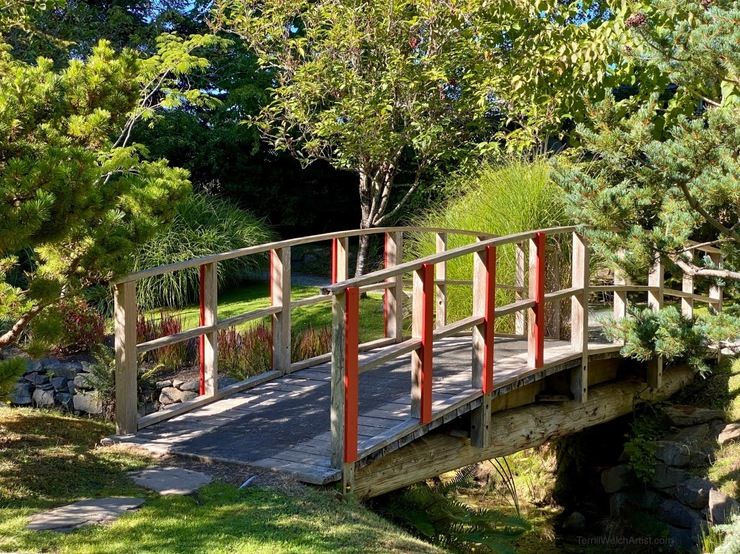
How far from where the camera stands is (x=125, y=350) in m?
6.10

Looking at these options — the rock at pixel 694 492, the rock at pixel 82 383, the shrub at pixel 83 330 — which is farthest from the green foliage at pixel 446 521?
the shrub at pixel 83 330

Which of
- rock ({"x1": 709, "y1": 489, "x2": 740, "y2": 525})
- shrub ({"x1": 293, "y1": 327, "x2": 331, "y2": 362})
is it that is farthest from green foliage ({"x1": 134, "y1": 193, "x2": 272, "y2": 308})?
rock ({"x1": 709, "y1": 489, "x2": 740, "y2": 525})

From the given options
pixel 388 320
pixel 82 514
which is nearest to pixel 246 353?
pixel 388 320

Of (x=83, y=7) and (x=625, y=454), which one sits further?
(x=83, y=7)

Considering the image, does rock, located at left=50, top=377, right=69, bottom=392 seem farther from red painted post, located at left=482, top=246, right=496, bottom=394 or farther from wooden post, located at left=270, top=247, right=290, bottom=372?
red painted post, located at left=482, top=246, right=496, bottom=394

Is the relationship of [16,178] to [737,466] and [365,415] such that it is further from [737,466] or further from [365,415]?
[737,466]

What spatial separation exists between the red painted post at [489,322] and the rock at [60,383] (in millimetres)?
4223

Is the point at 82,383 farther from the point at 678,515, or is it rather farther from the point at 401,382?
the point at 678,515

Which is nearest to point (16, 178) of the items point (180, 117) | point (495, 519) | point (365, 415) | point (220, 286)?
point (365, 415)

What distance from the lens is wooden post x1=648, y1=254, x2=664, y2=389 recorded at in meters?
8.41

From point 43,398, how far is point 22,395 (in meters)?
0.21

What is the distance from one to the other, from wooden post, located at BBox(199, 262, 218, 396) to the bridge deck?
0.19 m

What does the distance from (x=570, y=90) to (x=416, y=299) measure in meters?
3.75

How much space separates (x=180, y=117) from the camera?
653 inches
